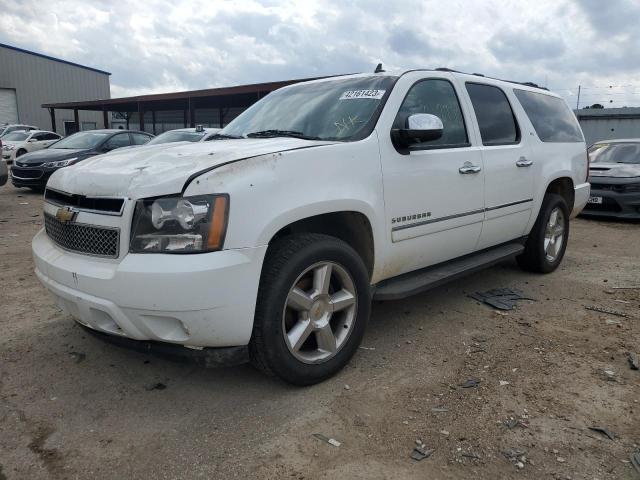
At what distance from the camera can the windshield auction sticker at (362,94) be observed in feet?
11.1

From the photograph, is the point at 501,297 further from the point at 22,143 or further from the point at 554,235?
the point at 22,143

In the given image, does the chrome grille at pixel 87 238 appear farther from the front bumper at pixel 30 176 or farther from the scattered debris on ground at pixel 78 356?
the front bumper at pixel 30 176

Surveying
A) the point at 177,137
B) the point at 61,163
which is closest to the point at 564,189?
the point at 177,137

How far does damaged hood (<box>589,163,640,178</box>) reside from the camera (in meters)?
8.70

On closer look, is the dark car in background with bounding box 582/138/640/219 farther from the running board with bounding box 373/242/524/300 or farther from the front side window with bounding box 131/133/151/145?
the front side window with bounding box 131/133/151/145

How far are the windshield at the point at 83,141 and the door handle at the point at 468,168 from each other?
384 inches

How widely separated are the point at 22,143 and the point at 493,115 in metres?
20.6

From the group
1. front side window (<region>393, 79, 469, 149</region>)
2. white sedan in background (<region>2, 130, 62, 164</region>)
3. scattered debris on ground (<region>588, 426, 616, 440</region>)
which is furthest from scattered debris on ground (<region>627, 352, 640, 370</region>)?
white sedan in background (<region>2, 130, 62, 164</region>)

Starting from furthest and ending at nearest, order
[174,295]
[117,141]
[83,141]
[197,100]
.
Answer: [197,100] → [117,141] → [83,141] → [174,295]

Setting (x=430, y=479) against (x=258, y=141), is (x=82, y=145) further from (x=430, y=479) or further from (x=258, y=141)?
(x=430, y=479)

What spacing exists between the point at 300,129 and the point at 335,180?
A: 2.41 feet

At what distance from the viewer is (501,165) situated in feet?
13.5

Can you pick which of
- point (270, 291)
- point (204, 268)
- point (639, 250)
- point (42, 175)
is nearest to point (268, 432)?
point (270, 291)

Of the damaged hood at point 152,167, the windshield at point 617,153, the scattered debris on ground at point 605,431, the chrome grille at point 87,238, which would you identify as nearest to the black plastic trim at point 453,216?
the damaged hood at point 152,167
